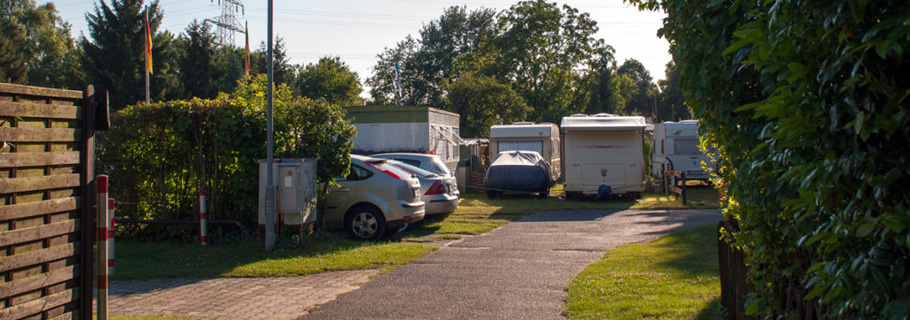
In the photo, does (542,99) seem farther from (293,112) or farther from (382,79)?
(293,112)

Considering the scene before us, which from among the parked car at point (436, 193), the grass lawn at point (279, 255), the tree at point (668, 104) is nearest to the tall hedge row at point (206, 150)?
the grass lawn at point (279, 255)

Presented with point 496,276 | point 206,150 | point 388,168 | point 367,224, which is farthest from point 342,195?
point 496,276

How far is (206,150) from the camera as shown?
38.8 feet

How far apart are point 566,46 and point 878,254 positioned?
154ft

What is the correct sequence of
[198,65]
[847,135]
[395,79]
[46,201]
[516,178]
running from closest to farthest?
[847,135] → [46,201] → [516,178] → [198,65] → [395,79]

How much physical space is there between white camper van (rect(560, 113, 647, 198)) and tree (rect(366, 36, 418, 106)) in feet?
152

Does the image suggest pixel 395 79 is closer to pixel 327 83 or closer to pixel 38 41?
pixel 327 83

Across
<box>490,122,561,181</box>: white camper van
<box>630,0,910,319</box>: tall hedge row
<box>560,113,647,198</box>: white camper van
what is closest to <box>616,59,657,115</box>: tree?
<box>490,122,561,181</box>: white camper van

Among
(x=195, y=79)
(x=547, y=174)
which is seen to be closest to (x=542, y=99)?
(x=195, y=79)

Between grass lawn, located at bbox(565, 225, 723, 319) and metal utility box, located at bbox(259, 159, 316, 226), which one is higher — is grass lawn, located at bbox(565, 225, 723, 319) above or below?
below

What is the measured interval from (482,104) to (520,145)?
15.8m

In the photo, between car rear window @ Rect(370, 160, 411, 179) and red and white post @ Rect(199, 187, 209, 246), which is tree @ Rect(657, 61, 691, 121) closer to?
car rear window @ Rect(370, 160, 411, 179)

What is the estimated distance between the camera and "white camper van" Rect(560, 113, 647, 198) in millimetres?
21125

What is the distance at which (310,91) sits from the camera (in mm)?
69000
